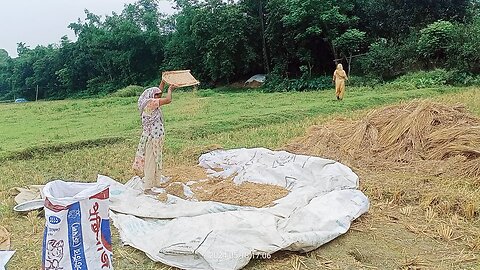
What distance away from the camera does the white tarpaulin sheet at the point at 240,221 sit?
335 cm

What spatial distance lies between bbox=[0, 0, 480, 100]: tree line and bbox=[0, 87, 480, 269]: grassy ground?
337 centimetres

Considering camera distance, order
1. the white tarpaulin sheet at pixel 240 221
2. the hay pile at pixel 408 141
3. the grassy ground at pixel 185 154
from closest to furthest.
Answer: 1. the white tarpaulin sheet at pixel 240 221
2. the grassy ground at pixel 185 154
3. the hay pile at pixel 408 141

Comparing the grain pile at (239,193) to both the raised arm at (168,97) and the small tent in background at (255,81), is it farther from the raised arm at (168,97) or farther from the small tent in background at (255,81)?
the small tent in background at (255,81)

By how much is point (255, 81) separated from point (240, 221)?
20999 millimetres

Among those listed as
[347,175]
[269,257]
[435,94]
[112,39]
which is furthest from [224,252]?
[112,39]

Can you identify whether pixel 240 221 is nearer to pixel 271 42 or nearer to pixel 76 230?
pixel 76 230

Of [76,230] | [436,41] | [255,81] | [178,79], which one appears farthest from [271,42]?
[76,230]

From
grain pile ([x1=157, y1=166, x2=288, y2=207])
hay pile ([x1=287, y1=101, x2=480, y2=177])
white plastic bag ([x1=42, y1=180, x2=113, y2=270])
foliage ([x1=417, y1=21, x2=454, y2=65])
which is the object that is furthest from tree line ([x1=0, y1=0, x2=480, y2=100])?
white plastic bag ([x1=42, y1=180, x2=113, y2=270])

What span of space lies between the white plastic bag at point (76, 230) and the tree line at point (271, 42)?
52.5ft

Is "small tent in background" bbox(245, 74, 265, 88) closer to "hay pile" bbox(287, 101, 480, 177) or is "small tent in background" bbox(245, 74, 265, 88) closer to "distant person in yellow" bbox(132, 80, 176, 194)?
"hay pile" bbox(287, 101, 480, 177)

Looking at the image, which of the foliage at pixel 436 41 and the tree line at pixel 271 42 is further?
the tree line at pixel 271 42

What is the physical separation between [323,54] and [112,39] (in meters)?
15.0

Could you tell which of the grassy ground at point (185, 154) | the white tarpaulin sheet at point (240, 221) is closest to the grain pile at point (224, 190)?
the white tarpaulin sheet at point (240, 221)

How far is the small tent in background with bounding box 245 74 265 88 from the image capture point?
24031 mm
